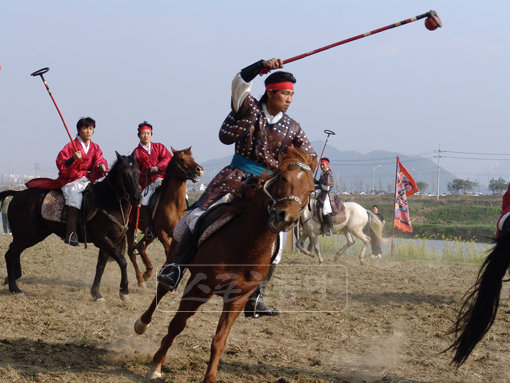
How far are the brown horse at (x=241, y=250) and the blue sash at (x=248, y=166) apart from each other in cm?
40

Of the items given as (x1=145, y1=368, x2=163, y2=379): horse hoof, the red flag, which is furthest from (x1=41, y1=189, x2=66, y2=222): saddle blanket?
the red flag

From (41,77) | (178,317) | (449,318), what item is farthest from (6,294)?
(449,318)

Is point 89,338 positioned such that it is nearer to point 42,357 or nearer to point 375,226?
point 42,357

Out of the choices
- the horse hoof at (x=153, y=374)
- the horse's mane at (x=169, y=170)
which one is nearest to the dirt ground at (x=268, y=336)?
the horse hoof at (x=153, y=374)

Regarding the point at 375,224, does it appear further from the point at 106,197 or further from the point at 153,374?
the point at 153,374

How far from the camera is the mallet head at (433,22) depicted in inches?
175

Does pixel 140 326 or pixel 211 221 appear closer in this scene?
pixel 211 221

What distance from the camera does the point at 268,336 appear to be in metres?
6.12

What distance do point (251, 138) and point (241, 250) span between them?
98 centimetres

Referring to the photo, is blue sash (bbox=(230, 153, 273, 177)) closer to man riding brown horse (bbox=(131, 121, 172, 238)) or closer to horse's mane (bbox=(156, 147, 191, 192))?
horse's mane (bbox=(156, 147, 191, 192))

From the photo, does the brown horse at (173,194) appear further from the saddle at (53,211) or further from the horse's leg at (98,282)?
the saddle at (53,211)

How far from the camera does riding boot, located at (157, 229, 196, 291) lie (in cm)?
448

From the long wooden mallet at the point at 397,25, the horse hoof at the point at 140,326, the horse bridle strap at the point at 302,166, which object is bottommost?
the horse hoof at the point at 140,326

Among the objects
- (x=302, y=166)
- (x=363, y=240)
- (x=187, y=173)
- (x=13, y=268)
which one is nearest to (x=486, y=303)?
(x=302, y=166)
